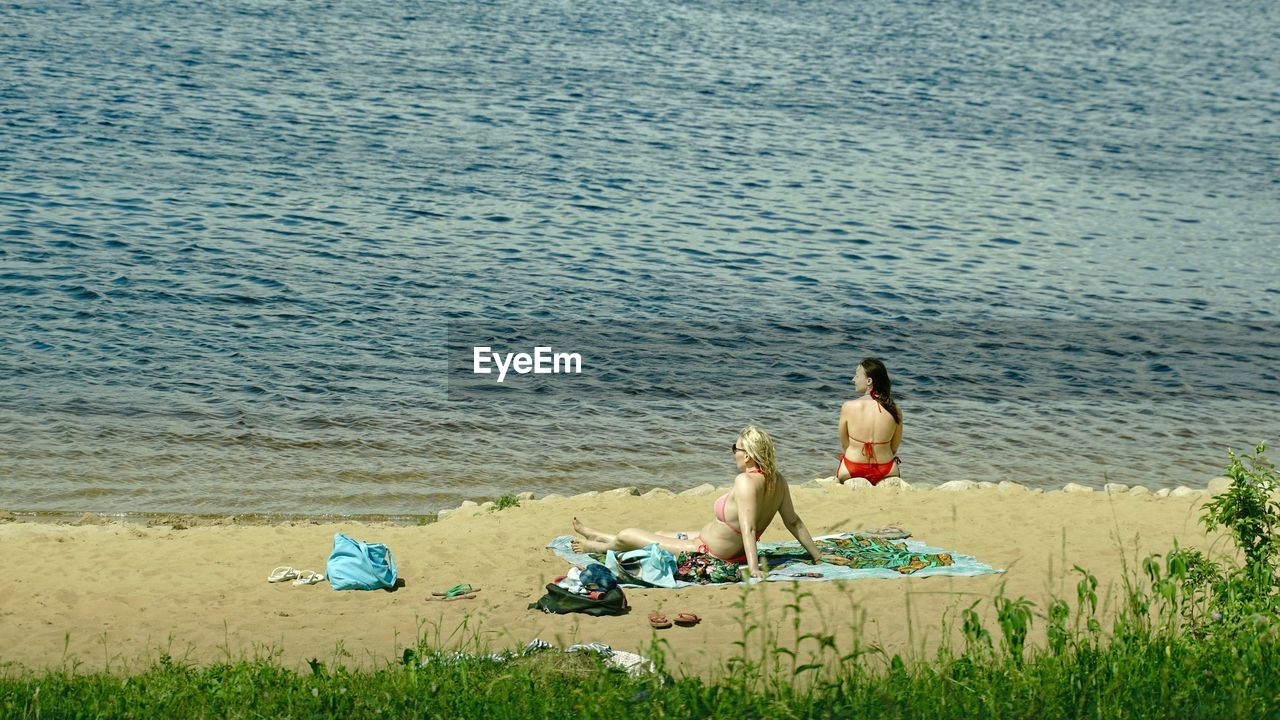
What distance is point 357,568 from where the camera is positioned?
962 cm

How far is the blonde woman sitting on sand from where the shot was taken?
9.60 meters

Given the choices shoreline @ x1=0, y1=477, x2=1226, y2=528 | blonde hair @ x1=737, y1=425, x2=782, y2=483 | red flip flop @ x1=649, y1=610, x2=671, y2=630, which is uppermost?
blonde hair @ x1=737, y1=425, x2=782, y2=483

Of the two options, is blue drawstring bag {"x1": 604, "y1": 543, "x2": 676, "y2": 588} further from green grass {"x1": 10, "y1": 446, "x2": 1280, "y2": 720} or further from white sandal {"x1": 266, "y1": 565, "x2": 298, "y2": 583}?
green grass {"x1": 10, "y1": 446, "x2": 1280, "y2": 720}

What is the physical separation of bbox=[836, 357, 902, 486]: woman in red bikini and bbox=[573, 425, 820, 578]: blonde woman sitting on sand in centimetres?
287

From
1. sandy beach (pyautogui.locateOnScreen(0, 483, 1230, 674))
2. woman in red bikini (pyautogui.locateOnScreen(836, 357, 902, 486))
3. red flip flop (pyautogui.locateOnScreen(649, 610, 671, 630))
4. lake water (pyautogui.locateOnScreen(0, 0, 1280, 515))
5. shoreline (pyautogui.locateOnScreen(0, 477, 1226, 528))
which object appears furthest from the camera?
lake water (pyautogui.locateOnScreen(0, 0, 1280, 515))

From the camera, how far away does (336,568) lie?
31.7 feet

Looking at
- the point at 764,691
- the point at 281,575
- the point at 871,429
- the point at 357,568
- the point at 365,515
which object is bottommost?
the point at 365,515

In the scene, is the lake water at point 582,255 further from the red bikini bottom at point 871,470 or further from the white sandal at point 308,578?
the white sandal at point 308,578

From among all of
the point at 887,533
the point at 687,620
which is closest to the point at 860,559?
the point at 887,533

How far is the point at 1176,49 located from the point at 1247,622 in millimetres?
49713

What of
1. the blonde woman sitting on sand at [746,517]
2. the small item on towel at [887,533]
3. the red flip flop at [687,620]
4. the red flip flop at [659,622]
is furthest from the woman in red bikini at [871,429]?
the red flip flop at [659,622]

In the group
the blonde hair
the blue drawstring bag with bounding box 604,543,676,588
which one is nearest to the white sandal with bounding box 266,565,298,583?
the blue drawstring bag with bounding box 604,543,676,588

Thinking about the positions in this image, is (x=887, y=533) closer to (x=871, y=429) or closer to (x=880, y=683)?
(x=871, y=429)

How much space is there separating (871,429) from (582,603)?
488 cm
